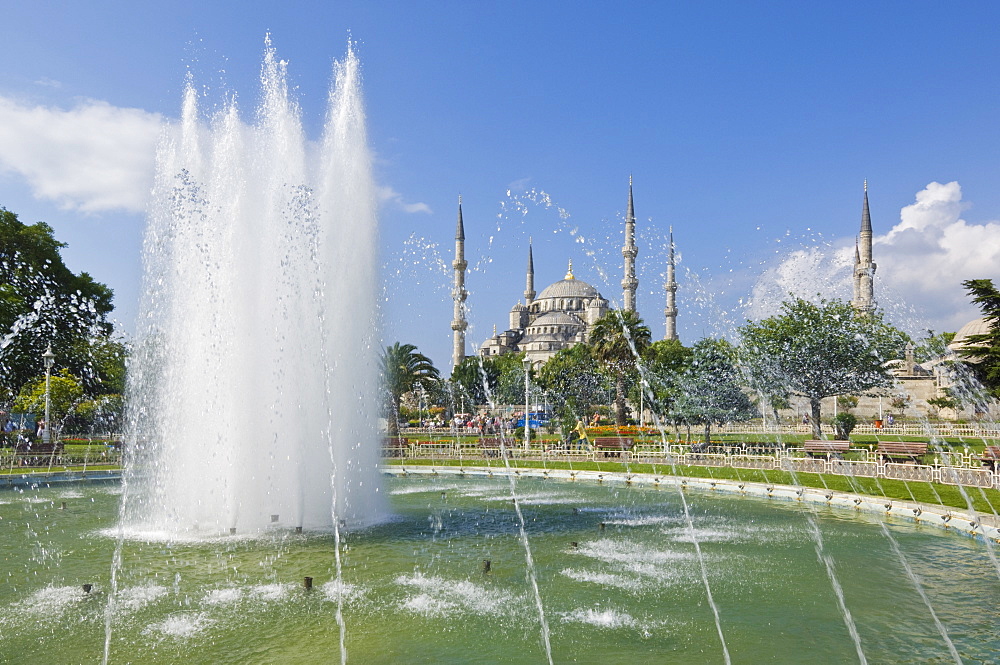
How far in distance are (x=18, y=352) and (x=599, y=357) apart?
1144 inches

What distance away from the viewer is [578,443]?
98.3 feet

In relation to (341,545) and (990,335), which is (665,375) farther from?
(341,545)

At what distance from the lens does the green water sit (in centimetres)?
640

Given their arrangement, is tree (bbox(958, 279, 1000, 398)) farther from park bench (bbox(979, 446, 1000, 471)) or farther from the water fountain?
the water fountain

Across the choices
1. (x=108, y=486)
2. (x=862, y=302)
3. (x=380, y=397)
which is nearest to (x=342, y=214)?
(x=380, y=397)

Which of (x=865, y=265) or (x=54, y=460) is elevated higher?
(x=865, y=265)

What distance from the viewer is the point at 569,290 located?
11650 centimetres

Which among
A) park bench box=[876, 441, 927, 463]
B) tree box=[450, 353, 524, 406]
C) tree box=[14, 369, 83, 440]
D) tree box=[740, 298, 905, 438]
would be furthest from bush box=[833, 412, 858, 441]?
tree box=[450, 353, 524, 406]

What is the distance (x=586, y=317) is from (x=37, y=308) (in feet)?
274

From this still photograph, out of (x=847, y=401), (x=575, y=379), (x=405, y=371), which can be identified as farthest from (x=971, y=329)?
(x=405, y=371)

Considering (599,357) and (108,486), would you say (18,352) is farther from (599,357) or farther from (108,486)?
(599,357)

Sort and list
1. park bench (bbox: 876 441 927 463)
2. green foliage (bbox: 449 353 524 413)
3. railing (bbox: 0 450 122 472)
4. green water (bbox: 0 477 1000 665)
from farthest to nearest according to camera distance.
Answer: green foliage (bbox: 449 353 524 413) < railing (bbox: 0 450 122 472) < park bench (bbox: 876 441 927 463) < green water (bbox: 0 477 1000 665)

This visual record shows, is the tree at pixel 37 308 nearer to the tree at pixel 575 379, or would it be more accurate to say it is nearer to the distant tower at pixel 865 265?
the tree at pixel 575 379

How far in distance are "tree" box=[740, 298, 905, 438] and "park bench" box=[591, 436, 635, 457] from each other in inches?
508
